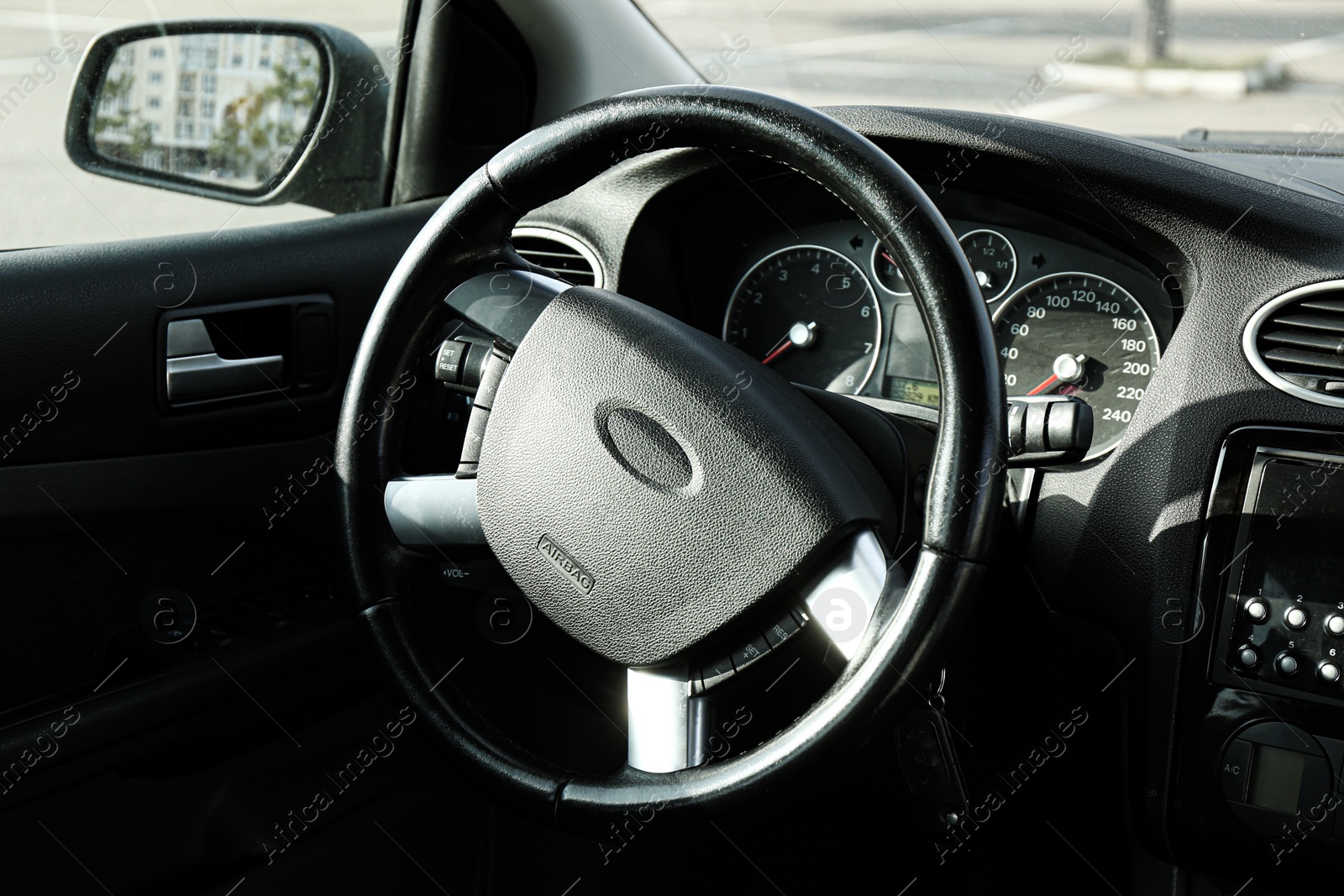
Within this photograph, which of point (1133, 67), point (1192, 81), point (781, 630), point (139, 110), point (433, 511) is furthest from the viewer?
point (1133, 67)

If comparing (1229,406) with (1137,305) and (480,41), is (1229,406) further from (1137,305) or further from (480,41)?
(480,41)

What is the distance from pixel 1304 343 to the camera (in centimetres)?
128

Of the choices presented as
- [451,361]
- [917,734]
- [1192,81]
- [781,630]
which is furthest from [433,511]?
[1192,81]

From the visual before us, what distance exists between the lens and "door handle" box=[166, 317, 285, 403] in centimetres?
153

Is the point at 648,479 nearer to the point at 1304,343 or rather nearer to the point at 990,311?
the point at 990,311

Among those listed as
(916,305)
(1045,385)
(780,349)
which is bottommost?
(780,349)

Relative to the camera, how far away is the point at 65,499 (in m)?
1.44

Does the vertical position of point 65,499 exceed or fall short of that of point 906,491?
it falls short

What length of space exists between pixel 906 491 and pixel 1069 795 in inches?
22.3

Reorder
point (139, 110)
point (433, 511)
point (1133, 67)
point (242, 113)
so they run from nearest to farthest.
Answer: point (433, 511) → point (139, 110) → point (242, 113) → point (1133, 67)

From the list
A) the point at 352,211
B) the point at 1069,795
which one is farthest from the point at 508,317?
the point at 1069,795

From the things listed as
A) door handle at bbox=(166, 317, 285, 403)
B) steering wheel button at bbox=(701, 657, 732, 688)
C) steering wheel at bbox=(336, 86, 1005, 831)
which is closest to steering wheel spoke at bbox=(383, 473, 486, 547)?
steering wheel at bbox=(336, 86, 1005, 831)

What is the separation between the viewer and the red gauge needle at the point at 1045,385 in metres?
1.49

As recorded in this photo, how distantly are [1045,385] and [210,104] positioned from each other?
1.27 meters
